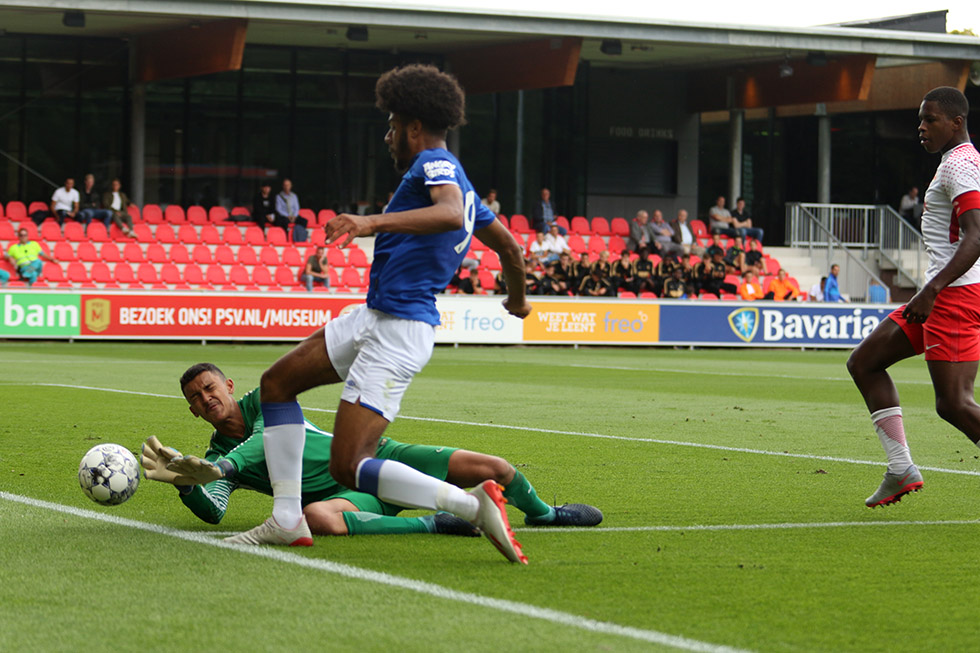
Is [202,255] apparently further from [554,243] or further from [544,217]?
[544,217]

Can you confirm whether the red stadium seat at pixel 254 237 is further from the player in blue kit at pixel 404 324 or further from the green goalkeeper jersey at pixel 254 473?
→ the player in blue kit at pixel 404 324

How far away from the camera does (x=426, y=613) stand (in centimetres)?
437

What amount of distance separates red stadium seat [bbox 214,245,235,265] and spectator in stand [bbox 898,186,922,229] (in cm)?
1950

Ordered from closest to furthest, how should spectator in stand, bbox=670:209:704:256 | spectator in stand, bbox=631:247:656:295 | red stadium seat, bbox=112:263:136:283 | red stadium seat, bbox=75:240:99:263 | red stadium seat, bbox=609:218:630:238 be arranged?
red stadium seat, bbox=112:263:136:283, red stadium seat, bbox=75:240:99:263, spectator in stand, bbox=631:247:656:295, spectator in stand, bbox=670:209:704:256, red stadium seat, bbox=609:218:630:238

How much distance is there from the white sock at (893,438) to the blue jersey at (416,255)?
8.84 feet

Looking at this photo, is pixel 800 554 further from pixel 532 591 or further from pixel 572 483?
pixel 572 483

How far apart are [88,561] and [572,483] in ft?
11.3

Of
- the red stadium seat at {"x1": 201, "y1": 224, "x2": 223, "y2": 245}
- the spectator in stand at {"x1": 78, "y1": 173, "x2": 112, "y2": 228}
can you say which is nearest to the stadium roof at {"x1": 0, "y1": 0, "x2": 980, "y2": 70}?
the spectator in stand at {"x1": 78, "y1": 173, "x2": 112, "y2": 228}

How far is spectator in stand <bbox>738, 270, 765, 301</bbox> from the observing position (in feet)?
97.7

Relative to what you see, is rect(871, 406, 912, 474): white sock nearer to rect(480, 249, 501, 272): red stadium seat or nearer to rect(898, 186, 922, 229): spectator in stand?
rect(480, 249, 501, 272): red stadium seat

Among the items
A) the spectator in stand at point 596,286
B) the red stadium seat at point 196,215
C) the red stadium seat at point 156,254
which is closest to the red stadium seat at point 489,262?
the spectator in stand at point 596,286

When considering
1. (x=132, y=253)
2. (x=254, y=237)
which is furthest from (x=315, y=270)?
(x=132, y=253)

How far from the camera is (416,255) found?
518cm

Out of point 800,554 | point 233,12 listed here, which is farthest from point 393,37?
point 800,554
